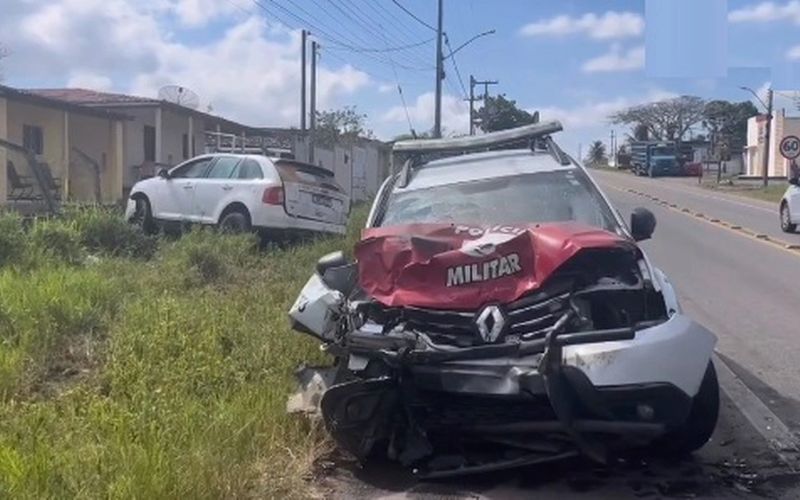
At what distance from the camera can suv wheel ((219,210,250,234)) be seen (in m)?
15.7

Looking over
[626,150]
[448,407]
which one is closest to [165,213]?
[448,407]

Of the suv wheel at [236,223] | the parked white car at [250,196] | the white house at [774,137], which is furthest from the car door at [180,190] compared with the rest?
the white house at [774,137]

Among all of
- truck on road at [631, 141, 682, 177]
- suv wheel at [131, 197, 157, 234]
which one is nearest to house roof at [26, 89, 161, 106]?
suv wheel at [131, 197, 157, 234]

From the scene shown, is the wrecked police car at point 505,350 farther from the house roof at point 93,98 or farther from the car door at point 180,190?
the house roof at point 93,98

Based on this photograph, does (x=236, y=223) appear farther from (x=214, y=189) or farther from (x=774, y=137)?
(x=774, y=137)

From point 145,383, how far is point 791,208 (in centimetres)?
1926

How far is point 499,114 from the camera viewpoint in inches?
2522

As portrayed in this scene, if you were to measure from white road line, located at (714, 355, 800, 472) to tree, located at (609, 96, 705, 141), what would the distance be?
11042 centimetres

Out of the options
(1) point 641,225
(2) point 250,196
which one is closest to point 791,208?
(2) point 250,196

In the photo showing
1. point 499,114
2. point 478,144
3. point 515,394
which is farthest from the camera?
point 499,114

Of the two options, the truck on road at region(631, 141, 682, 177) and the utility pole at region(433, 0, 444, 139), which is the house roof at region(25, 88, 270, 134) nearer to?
the utility pole at region(433, 0, 444, 139)

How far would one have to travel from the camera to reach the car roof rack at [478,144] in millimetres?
7906

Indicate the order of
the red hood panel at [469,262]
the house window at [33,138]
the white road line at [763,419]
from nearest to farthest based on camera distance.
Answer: the red hood panel at [469,262] → the white road line at [763,419] → the house window at [33,138]

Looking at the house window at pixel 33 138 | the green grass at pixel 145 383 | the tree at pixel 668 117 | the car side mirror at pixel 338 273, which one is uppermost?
the tree at pixel 668 117
